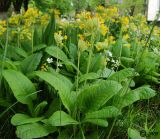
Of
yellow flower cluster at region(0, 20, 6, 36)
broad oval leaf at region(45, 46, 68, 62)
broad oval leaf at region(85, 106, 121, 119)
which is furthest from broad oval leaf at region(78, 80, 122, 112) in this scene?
yellow flower cluster at region(0, 20, 6, 36)

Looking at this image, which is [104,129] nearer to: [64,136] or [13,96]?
[64,136]

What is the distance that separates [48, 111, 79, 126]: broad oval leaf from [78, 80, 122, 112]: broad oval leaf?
0.51 feet

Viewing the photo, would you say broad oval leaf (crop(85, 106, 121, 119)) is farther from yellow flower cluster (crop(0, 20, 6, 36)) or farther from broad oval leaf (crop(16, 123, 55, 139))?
yellow flower cluster (crop(0, 20, 6, 36))

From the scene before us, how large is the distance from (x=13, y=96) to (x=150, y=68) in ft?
4.26

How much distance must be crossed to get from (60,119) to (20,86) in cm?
42

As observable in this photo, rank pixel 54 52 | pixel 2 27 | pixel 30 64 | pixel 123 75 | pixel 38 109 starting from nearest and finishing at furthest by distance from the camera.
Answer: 1. pixel 38 109
2. pixel 123 75
3. pixel 30 64
4. pixel 54 52
5. pixel 2 27

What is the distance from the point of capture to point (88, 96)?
6.90 feet

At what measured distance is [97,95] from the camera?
208 centimetres

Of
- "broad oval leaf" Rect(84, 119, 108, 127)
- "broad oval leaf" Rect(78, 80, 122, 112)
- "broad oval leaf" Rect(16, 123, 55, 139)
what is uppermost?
"broad oval leaf" Rect(78, 80, 122, 112)

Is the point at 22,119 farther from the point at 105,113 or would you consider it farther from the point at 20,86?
the point at 105,113

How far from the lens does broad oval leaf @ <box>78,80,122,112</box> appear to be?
81.0 inches

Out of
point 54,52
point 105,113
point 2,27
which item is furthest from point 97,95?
point 2,27

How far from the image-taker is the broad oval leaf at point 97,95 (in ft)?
6.75

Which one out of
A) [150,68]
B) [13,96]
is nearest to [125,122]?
[13,96]
